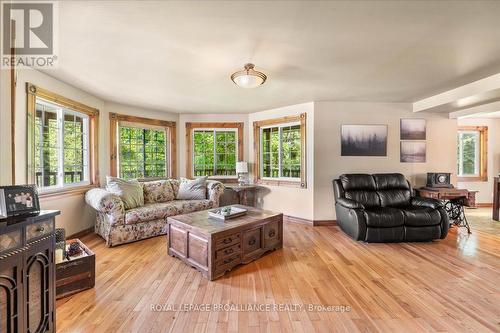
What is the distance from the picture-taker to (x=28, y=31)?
6.28 ft

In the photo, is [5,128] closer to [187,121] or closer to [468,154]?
[187,121]

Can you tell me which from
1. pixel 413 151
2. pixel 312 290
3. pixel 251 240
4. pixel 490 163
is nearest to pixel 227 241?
pixel 251 240

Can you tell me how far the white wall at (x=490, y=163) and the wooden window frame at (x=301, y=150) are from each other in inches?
176

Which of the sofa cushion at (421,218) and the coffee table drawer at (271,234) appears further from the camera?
the sofa cushion at (421,218)

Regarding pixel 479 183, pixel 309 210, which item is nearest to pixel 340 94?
pixel 309 210

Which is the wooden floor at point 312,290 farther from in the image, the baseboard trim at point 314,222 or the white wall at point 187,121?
the white wall at point 187,121

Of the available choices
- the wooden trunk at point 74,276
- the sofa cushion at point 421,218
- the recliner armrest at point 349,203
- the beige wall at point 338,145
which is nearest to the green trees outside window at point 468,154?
the beige wall at point 338,145

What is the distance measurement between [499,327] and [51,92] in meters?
5.22

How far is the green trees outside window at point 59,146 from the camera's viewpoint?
3023 mm

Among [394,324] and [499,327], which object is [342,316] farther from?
[499,327]

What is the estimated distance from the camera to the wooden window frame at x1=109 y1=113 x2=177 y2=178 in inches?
167

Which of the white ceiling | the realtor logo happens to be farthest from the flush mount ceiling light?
the realtor logo

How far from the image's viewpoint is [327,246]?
125 inches

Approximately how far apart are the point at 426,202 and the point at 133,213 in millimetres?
4438
